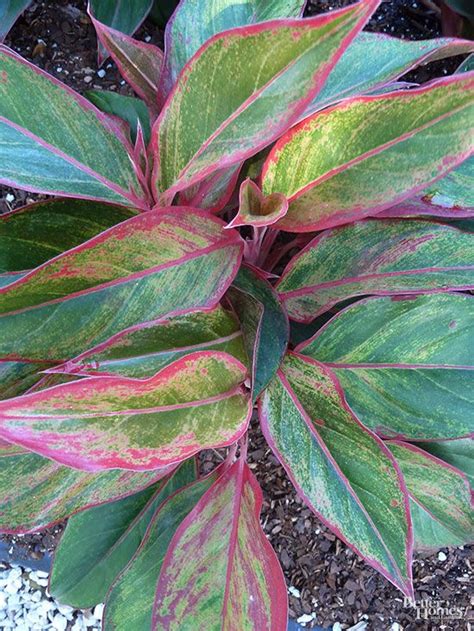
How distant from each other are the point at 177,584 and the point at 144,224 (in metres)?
0.47

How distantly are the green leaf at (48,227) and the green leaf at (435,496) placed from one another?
519 mm

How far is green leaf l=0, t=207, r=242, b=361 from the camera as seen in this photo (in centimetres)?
64

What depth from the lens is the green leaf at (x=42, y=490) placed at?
2.66 ft

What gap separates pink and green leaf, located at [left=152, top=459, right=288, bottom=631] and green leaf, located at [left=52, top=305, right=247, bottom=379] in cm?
24

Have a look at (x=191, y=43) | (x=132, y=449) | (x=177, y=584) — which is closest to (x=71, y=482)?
(x=177, y=584)

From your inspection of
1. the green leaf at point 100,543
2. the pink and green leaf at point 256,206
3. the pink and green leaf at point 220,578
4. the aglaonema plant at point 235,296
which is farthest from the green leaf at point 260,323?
the green leaf at point 100,543

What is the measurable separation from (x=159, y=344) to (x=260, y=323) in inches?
4.6

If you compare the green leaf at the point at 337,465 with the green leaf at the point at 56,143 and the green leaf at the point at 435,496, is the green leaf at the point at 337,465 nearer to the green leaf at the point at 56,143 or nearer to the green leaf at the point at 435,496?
the green leaf at the point at 435,496

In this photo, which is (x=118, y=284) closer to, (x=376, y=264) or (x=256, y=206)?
(x=256, y=206)

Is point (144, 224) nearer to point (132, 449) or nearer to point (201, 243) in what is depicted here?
point (201, 243)

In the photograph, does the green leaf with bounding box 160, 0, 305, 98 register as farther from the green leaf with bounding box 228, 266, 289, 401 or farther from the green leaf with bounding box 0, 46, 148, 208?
the green leaf with bounding box 228, 266, 289, 401

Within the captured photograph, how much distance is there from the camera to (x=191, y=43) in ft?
2.60

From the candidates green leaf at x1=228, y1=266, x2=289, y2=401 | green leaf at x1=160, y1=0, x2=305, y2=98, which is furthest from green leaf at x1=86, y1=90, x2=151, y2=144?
green leaf at x1=228, y1=266, x2=289, y2=401

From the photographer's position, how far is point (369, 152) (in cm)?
63
